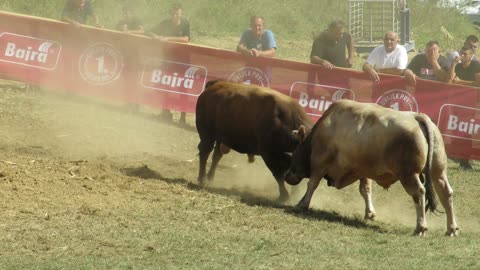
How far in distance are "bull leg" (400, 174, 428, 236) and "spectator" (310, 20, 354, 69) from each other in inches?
226

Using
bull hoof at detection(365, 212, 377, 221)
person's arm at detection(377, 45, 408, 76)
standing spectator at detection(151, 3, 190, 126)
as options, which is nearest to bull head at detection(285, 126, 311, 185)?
bull hoof at detection(365, 212, 377, 221)

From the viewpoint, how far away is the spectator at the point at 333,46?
16.9 m

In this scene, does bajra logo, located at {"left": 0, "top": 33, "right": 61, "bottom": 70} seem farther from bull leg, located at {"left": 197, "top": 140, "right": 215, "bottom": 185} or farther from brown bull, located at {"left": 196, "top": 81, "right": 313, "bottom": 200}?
bull leg, located at {"left": 197, "top": 140, "right": 215, "bottom": 185}

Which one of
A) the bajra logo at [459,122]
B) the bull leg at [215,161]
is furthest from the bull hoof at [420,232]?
the bajra logo at [459,122]

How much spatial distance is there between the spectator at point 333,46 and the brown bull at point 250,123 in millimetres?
3521

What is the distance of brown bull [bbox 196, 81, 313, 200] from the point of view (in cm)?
1297

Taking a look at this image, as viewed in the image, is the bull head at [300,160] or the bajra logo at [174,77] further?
the bajra logo at [174,77]

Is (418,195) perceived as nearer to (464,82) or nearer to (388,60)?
(388,60)

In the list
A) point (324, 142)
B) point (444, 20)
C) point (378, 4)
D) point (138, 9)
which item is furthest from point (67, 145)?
point (444, 20)

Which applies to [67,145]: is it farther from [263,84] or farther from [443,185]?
[443,185]

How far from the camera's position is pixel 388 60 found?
16.6 metres

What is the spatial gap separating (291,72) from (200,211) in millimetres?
5777

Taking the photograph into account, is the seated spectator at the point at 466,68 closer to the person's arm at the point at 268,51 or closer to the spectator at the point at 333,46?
the spectator at the point at 333,46

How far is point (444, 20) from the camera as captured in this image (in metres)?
39.6
